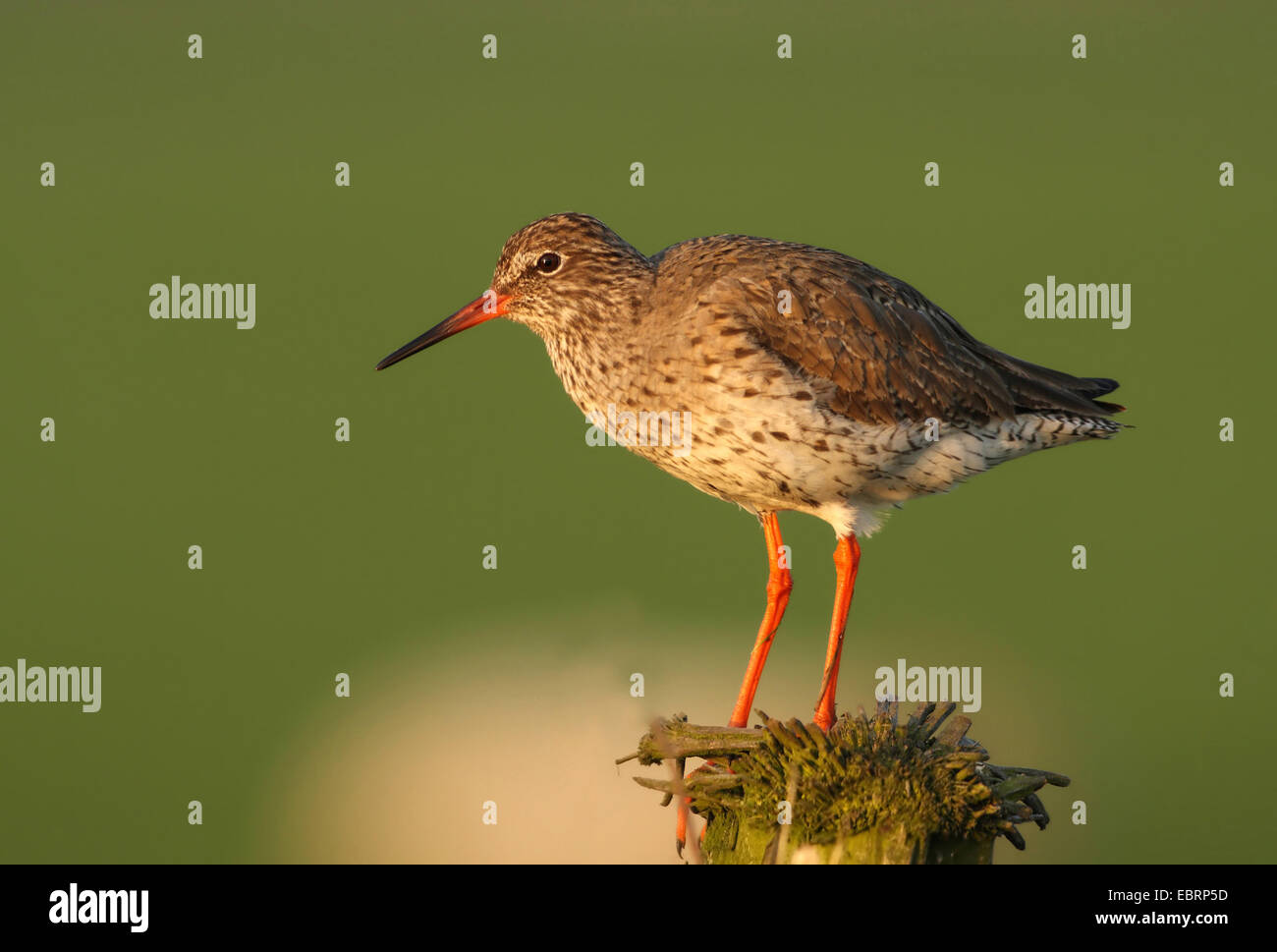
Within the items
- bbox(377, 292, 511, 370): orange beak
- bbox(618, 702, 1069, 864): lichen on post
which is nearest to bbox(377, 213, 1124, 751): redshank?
bbox(377, 292, 511, 370): orange beak

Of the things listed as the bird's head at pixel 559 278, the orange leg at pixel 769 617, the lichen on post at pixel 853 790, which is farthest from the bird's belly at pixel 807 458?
the lichen on post at pixel 853 790

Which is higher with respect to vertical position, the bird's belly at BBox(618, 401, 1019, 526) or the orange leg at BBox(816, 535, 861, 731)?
the bird's belly at BBox(618, 401, 1019, 526)

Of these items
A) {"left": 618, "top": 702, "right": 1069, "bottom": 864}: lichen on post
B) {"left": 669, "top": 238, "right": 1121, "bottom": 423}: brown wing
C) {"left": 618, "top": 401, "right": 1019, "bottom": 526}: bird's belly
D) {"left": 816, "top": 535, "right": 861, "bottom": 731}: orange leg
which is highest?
{"left": 669, "top": 238, "right": 1121, "bottom": 423}: brown wing

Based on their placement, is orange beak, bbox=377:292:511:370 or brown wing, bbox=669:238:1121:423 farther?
→ orange beak, bbox=377:292:511:370

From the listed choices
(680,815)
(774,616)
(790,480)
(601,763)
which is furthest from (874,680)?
(680,815)

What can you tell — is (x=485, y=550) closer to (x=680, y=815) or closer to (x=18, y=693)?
(x=18, y=693)

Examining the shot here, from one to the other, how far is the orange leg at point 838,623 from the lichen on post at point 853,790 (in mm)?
1578

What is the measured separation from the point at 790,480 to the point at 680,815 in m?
2.52

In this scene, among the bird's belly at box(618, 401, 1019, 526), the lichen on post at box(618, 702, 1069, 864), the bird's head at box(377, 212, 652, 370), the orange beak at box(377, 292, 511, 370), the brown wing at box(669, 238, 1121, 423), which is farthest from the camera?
the orange beak at box(377, 292, 511, 370)

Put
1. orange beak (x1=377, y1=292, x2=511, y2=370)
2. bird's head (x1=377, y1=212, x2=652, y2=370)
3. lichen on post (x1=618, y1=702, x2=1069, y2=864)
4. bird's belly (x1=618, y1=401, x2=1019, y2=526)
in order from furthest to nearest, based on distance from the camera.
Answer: orange beak (x1=377, y1=292, x2=511, y2=370) < bird's head (x1=377, y1=212, x2=652, y2=370) < bird's belly (x1=618, y1=401, x2=1019, y2=526) < lichen on post (x1=618, y1=702, x2=1069, y2=864)

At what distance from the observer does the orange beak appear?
9.05 meters

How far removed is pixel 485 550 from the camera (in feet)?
58.3

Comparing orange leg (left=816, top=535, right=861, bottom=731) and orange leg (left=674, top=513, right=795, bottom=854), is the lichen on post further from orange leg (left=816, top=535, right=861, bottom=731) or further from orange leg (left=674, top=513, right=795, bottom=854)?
orange leg (left=674, top=513, right=795, bottom=854)

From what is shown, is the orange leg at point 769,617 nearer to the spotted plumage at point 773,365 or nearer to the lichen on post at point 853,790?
the spotted plumage at point 773,365
